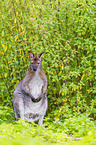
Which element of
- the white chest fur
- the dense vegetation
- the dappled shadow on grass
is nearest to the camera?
the white chest fur

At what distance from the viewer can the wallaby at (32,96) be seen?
622 centimetres

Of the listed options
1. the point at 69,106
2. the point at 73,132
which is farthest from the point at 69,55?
the point at 73,132

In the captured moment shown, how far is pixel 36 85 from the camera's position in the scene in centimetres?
627

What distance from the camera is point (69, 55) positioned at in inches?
290

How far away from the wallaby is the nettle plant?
0.89 metres

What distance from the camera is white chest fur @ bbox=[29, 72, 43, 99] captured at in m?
6.21

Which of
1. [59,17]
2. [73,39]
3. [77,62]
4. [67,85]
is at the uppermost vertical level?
[59,17]

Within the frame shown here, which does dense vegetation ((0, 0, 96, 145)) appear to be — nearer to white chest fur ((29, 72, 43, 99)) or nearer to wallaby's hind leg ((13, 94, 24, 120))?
wallaby's hind leg ((13, 94, 24, 120))

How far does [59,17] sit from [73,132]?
10.7 ft

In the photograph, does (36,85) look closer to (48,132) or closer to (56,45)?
(56,45)

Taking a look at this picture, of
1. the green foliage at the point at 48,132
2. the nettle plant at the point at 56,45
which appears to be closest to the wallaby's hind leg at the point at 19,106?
the green foliage at the point at 48,132

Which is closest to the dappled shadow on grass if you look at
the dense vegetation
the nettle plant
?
the dense vegetation

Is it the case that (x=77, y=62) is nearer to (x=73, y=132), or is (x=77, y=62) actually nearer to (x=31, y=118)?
(x=31, y=118)

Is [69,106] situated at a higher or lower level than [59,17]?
lower
